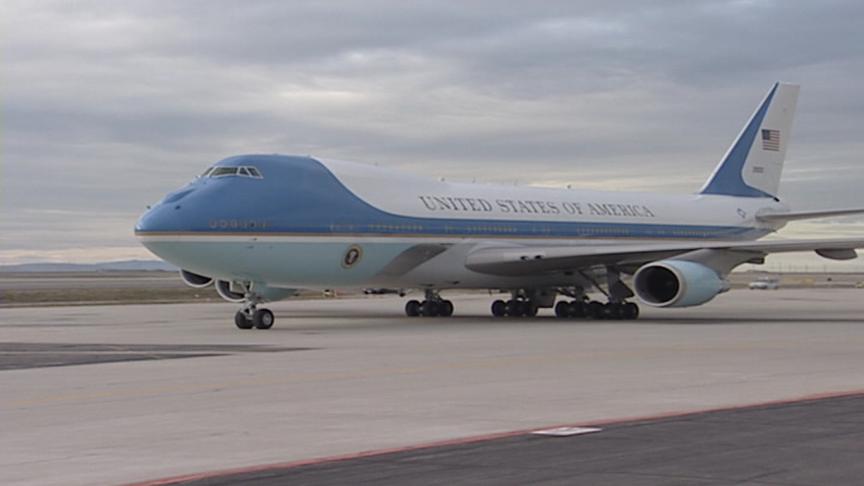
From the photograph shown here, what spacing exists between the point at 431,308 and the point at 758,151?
15039 mm

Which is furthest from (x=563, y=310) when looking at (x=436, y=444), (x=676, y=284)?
(x=436, y=444)

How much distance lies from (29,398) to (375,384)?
4205mm

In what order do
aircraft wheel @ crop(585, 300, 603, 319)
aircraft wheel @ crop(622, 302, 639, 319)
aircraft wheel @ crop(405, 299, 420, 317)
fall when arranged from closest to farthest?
aircraft wheel @ crop(622, 302, 639, 319) < aircraft wheel @ crop(585, 300, 603, 319) < aircraft wheel @ crop(405, 299, 420, 317)

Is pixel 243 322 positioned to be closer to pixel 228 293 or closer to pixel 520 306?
pixel 228 293

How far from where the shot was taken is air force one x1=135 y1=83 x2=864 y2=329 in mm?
29312

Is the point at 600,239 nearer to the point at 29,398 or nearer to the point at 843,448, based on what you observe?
the point at 29,398

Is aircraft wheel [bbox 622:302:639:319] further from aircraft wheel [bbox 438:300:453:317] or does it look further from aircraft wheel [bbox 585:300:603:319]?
aircraft wheel [bbox 438:300:453:317]

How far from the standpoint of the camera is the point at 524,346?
76.8 ft

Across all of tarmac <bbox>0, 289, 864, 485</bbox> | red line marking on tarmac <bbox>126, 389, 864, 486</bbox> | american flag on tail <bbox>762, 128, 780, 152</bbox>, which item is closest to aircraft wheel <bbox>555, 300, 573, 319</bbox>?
tarmac <bbox>0, 289, 864, 485</bbox>

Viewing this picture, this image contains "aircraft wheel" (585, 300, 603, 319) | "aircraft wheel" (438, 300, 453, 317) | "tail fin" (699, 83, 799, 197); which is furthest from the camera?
"tail fin" (699, 83, 799, 197)

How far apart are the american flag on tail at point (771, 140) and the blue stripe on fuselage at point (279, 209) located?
53.7ft

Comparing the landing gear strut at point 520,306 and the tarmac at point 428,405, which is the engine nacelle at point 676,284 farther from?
the landing gear strut at point 520,306

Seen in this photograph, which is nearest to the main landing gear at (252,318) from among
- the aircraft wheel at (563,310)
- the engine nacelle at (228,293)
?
the engine nacelle at (228,293)

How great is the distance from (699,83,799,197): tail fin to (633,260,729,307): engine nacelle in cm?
1207
